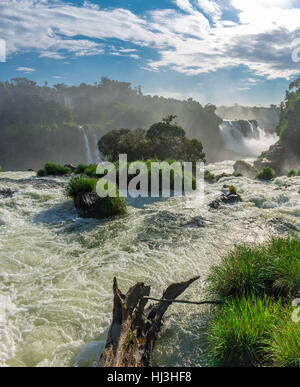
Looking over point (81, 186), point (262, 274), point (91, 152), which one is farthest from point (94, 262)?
point (91, 152)

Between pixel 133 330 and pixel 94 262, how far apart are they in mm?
3462

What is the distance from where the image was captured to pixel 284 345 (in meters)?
2.68

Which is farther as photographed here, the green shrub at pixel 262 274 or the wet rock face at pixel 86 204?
the wet rock face at pixel 86 204

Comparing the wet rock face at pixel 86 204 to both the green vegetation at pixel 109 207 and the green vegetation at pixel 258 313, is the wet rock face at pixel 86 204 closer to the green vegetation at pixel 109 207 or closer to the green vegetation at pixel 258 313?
the green vegetation at pixel 109 207

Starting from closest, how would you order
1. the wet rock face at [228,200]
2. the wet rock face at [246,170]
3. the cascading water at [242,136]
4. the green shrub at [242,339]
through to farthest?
the green shrub at [242,339]
the wet rock face at [228,200]
the wet rock face at [246,170]
the cascading water at [242,136]

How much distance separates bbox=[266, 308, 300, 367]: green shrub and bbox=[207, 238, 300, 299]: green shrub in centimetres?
92

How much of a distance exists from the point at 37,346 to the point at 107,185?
7829 millimetres

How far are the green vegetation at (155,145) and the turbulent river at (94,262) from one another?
15549 millimetres

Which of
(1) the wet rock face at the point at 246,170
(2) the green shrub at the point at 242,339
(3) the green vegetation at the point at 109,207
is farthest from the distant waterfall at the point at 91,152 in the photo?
(2) the green shrub at the point at 242,339

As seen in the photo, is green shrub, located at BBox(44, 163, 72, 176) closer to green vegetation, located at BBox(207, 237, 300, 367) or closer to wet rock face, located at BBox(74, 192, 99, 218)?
wet rock face, located at BBox(74, 192, 99, 218)

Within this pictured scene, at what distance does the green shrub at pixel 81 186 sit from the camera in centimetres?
1145

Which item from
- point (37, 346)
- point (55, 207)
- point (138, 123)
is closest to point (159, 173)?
point (55, 207)
